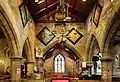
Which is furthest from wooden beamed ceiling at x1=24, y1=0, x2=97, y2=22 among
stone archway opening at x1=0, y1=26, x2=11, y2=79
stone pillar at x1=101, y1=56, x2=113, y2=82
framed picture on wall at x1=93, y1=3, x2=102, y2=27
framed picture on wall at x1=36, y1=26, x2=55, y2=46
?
stone pillar at x1=101, y1=56, x2=113, y2=82

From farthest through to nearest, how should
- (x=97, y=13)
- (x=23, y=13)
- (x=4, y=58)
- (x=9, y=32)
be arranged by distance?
(x=4, y=58)
(x=97, y=13)
(x=23, y=13)
(x=9, y=32)

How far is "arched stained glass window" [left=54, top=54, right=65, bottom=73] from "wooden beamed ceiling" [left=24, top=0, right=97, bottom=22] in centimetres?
890

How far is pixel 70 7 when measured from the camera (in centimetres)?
2159

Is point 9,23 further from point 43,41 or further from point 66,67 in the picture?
point 66,67

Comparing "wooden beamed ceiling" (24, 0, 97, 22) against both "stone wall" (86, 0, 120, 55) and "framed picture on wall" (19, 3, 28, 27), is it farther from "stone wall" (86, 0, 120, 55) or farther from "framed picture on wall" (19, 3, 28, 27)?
"stone wall" (86, 0, 120, 55)

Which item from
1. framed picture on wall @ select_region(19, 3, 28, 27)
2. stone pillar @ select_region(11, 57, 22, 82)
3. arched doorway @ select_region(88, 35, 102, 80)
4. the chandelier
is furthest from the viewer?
arched doorway @ select_region(88, 35, 102, 80)

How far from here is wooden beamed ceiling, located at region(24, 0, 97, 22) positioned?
62.6ft

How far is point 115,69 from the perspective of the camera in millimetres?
23641

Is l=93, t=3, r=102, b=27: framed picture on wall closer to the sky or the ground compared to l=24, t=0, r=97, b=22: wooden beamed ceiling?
closer to the ground

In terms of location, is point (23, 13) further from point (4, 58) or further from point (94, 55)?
point (94, 55)

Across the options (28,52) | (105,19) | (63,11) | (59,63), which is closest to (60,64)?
(59,63)

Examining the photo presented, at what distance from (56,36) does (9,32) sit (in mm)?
Answer: 9447

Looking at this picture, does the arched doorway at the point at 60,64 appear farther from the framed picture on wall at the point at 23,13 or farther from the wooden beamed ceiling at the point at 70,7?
the framed picture on wall at the point at 23,13

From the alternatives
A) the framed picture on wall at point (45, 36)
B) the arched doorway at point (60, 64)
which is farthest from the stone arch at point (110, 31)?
the arched doorway at point (60, 64)
